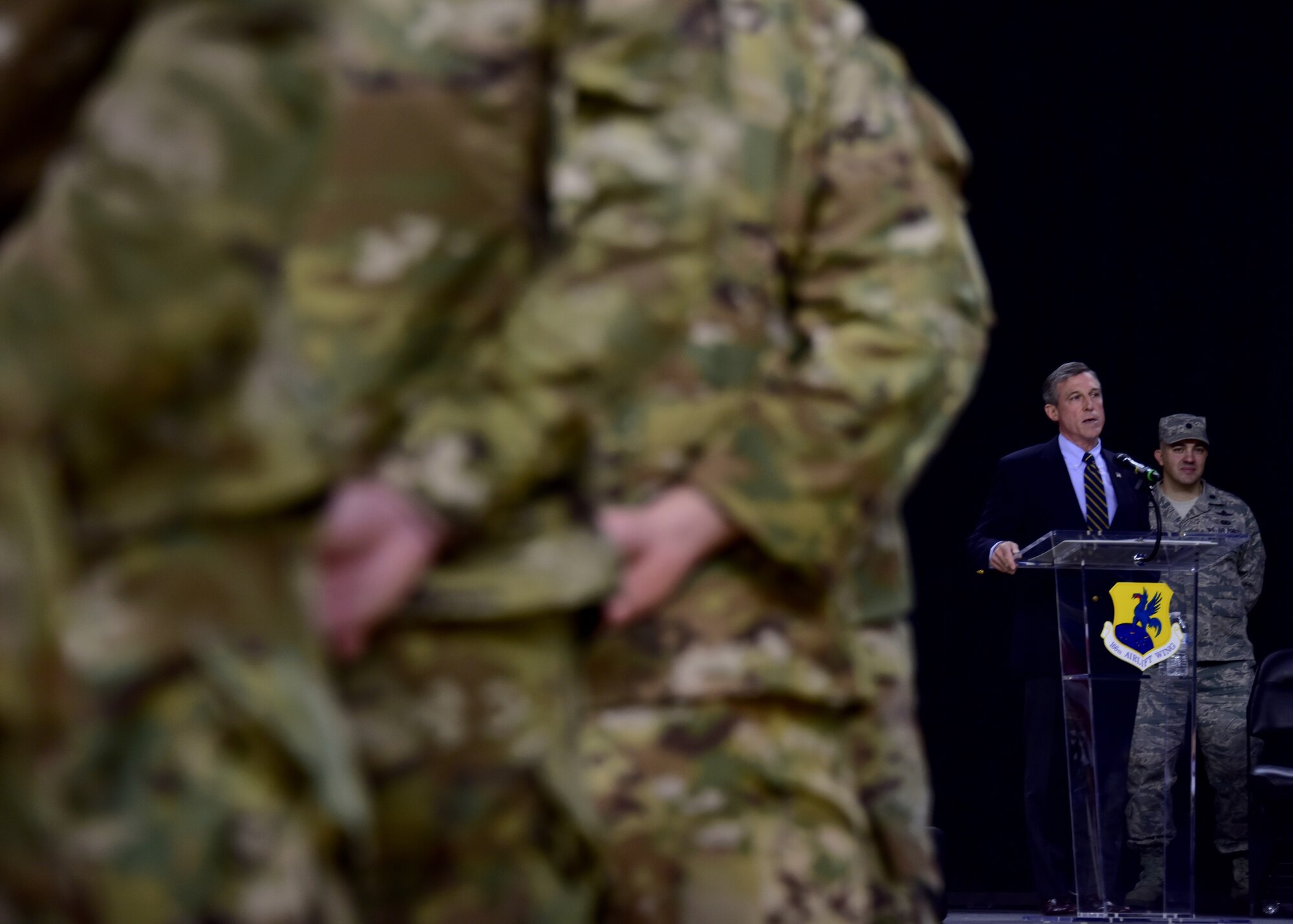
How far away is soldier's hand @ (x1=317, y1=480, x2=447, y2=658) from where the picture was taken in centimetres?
134

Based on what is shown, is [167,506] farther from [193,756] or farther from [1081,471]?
[1081,471]

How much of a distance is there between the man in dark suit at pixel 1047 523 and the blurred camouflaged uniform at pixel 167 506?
583 centimetres

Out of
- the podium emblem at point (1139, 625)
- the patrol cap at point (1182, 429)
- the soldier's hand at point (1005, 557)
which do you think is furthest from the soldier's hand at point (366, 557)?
the patrol cap at point (1182, 429)

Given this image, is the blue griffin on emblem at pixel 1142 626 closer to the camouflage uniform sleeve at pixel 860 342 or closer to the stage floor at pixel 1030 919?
the stage floor at pixel 1030 919

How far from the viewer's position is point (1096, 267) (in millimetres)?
8508

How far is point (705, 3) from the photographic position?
6.00 feet

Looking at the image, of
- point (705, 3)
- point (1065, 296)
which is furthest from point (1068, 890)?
point (705, 3)

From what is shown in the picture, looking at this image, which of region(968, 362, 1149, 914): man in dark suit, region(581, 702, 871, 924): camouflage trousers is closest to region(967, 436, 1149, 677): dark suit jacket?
region(968, 362, 1149, 914): man in dark suit

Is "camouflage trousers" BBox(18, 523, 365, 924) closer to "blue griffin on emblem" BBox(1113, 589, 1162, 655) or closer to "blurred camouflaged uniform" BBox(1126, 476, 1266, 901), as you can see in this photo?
"blue griffin on emblem" BBox(1113, 589, 1162, 655)

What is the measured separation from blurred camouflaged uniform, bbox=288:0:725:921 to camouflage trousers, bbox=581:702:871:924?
0.49 m

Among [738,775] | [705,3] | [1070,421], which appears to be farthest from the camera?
[1070,421]

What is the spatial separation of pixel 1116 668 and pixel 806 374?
3850 millimetres

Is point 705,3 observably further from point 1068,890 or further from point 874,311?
point 1068,890

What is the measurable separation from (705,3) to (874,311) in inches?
18.8
